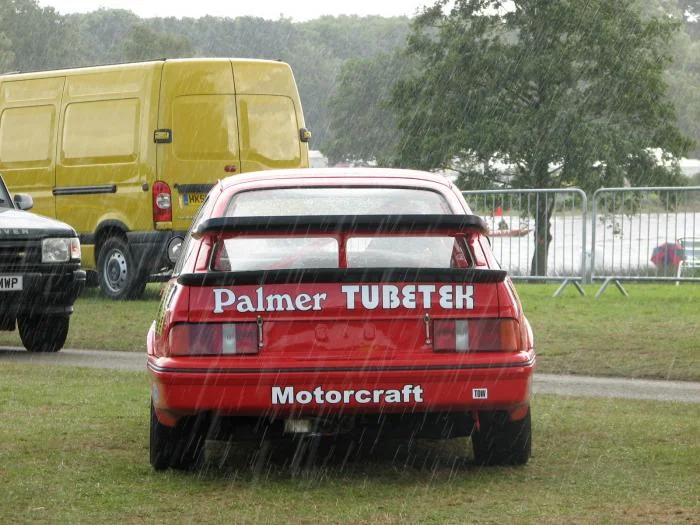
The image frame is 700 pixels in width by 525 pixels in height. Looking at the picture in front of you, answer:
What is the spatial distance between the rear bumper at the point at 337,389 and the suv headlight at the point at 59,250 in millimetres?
6960

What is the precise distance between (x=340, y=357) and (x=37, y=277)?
7181mm

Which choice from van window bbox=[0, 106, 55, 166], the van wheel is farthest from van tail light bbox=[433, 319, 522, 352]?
van window bbox=[0, 106, 55, 166]

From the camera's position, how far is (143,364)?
40.2 ft

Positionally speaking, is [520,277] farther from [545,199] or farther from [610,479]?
[610,479]

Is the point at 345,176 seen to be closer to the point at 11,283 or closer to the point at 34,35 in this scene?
the point at 11,283

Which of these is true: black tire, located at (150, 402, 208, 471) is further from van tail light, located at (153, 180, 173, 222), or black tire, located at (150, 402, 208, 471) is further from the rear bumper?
van tail light, located at (153, 180, 173, 222)

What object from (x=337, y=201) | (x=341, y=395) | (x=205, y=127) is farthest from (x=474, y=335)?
(x=205, y=127)

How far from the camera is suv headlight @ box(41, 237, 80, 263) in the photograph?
519 inches

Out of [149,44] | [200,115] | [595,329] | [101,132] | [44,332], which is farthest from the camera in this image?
[149,44]

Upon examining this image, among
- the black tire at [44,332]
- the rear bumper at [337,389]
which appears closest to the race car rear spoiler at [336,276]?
the rear bumper at [337,389]

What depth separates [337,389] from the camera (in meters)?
6.34

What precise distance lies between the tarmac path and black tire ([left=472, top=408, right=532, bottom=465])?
3.00m

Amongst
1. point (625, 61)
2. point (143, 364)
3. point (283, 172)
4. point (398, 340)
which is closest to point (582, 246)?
point (143, 364)

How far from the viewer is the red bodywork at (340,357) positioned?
249 inches
